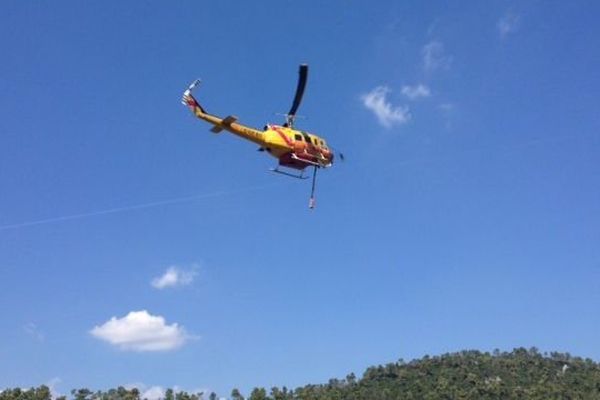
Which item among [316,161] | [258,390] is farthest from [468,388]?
[316,161]

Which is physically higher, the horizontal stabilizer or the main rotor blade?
the main rotor blade

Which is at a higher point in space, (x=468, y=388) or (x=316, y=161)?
(x=468, y=388)

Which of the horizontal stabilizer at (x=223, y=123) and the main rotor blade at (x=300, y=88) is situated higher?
the main rotor blade at (x=300, y=88)

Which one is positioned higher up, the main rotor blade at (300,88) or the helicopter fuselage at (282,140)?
the main rotor blade at (300,88)

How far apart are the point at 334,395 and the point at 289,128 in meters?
120

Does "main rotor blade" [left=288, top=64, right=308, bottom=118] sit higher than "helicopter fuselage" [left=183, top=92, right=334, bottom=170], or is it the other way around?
"main rotor blade" [left=288, top=64, right=308, bottom=118]

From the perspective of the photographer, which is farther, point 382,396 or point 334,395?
point 382,396

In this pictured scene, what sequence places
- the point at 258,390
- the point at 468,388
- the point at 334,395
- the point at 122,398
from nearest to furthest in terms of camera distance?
the point at 122,398
the point at 258,390
the point at 334,395
the point at 468,388

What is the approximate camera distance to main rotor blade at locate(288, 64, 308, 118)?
38406mm

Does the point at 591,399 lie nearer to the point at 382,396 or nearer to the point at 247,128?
the point at 382,396

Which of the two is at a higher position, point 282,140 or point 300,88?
point 300,88

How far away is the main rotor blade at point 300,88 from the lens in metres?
38.4

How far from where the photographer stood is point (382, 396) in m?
194

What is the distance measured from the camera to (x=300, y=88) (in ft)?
129
